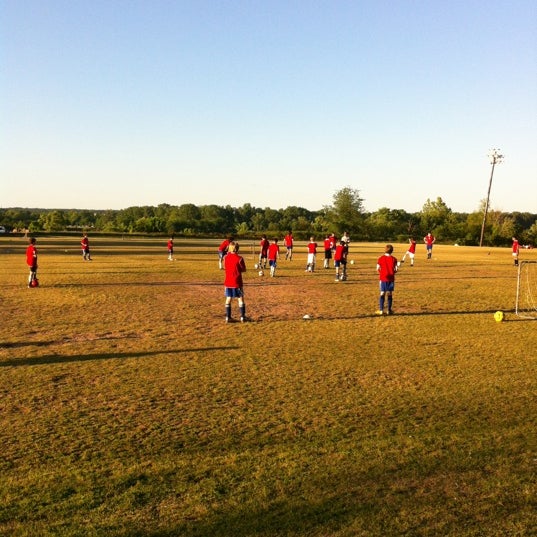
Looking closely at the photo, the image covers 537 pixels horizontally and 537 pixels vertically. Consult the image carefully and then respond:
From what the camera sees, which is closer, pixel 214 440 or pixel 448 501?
pixel 448 501

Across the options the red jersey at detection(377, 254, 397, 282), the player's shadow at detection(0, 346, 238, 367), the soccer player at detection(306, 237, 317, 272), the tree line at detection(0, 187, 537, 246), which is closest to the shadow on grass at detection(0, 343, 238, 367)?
the player's shadow at detection(0, 346, 238, 367)

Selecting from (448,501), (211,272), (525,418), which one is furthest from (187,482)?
(211,272)

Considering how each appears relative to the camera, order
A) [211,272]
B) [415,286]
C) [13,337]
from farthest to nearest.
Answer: [211,272], [415,286], [13,337]

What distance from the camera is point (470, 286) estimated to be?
77.6 ft

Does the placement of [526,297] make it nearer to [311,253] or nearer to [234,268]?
[311,253]

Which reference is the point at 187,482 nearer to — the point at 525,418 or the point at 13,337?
the point at 525,418

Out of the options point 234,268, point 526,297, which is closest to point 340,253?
point 526,297

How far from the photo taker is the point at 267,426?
7.05 metres

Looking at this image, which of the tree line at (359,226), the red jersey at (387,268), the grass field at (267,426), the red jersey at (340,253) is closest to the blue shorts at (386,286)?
the red jersey at (387,268)

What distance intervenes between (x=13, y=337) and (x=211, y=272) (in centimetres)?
1695

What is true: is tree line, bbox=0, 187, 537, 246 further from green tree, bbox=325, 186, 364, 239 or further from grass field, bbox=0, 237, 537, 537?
grass field, bbox=0, 237, 537, 537

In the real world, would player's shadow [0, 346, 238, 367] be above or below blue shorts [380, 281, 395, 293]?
below

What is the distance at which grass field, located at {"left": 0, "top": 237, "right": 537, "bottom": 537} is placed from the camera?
4.89 meters

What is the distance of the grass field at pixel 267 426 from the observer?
489 centimetres
